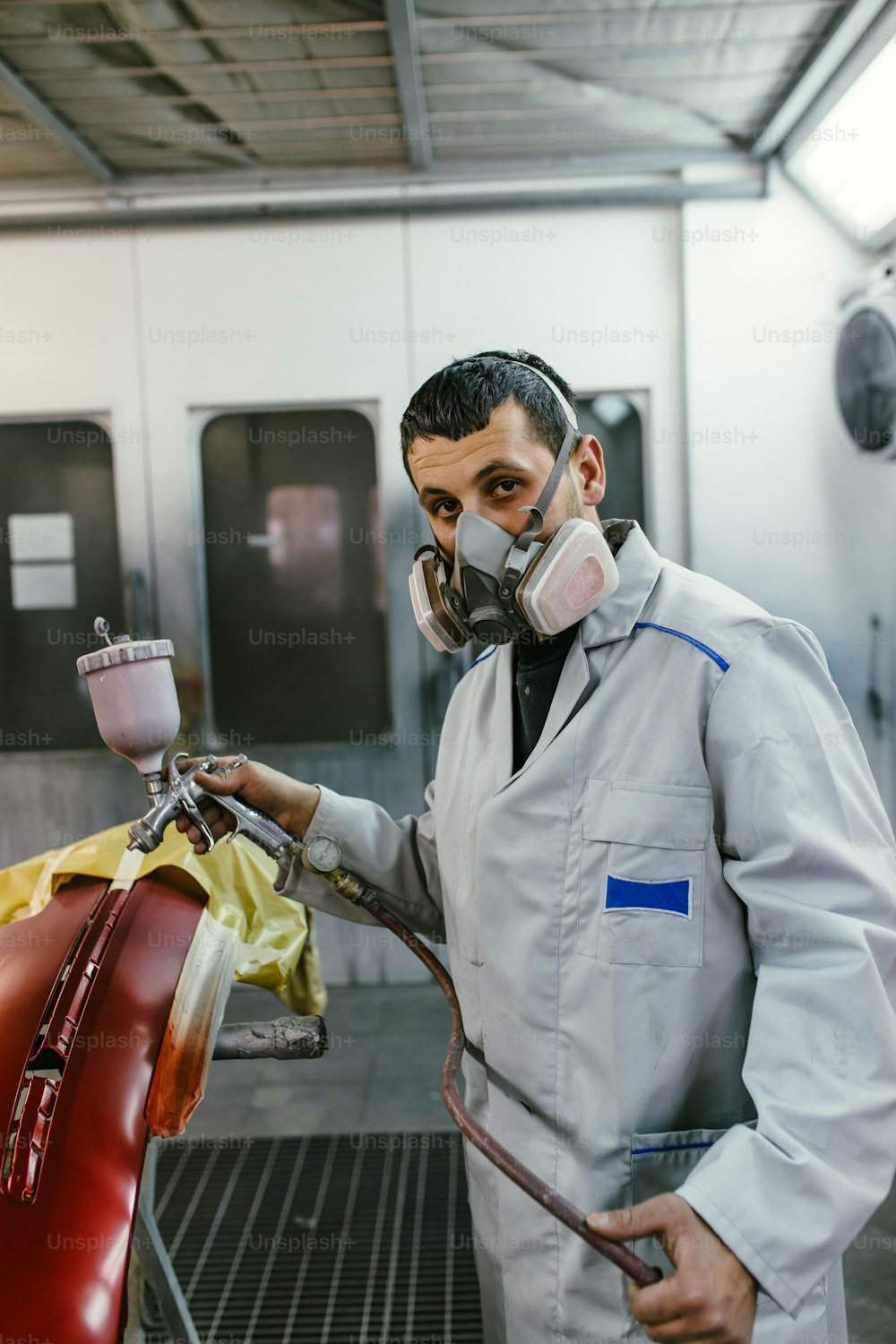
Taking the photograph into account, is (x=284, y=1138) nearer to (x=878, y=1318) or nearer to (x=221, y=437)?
(x=878, y=1318)

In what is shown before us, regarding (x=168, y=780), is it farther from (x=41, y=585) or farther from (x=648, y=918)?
(x=41, y=585)

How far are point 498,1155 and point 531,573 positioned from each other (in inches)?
25.9

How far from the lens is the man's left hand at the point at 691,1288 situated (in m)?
0.80

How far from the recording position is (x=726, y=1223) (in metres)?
0.82

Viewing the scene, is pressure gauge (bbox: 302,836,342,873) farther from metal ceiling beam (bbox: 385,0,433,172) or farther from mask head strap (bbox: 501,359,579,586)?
metal ceiling beam (bbox: 385,0,433,172)

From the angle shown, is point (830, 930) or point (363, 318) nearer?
point (830, 930)

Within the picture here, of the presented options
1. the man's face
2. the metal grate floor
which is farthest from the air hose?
the metal grate floor

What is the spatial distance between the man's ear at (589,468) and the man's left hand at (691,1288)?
0.82 meters

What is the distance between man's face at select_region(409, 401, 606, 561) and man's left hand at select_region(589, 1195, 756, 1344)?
737 mm

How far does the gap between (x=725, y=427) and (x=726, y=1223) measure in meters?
2.86

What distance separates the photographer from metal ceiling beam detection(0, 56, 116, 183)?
8.40ft

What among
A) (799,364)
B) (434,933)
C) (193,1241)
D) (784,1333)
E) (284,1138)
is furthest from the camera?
(799,364)

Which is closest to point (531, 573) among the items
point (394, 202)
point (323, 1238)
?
point (323, 1238)

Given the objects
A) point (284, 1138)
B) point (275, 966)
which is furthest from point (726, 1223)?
point (284, 1138)
